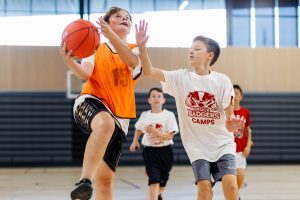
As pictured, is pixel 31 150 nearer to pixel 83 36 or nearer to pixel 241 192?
Answer: pixel 241 192

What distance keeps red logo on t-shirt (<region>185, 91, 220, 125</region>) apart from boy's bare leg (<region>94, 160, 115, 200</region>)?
96 centimetres

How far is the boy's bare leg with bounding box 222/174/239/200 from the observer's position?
373 cm

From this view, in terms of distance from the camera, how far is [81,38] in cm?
342

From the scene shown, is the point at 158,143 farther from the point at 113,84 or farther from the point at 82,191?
the point at 82,191

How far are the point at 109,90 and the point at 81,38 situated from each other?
45 cm

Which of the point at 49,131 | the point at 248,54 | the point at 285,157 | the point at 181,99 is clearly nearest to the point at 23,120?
the point at 49,131

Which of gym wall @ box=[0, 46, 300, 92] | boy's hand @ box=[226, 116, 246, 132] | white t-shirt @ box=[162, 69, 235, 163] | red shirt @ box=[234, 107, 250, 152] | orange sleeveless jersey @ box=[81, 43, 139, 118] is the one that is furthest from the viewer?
gym wall @ box=[0, 46, 300, 92]

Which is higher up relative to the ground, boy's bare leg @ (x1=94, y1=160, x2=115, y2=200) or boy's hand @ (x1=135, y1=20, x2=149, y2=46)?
boy's hand @ (x1=135, y1=20, x2=149, y2=46)

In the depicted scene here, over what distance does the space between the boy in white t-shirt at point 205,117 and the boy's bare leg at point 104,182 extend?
0.79 metres

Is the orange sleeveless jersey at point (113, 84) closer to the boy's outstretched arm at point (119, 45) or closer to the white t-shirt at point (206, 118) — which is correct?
the boy's outstretched arm at point (119, 45)

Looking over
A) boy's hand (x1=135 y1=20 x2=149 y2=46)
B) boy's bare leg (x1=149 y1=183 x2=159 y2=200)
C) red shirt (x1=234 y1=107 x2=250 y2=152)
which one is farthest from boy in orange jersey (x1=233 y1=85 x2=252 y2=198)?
boy's hand (x1=135 y1=20 x2=149 y2=46)

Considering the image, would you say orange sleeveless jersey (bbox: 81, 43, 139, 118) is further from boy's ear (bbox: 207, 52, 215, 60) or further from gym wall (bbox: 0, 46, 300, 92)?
gym wall (bbox: 0, 46, 300, 92)

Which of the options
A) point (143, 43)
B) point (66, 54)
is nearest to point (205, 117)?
point (143, 43)

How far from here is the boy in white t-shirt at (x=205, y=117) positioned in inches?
151
